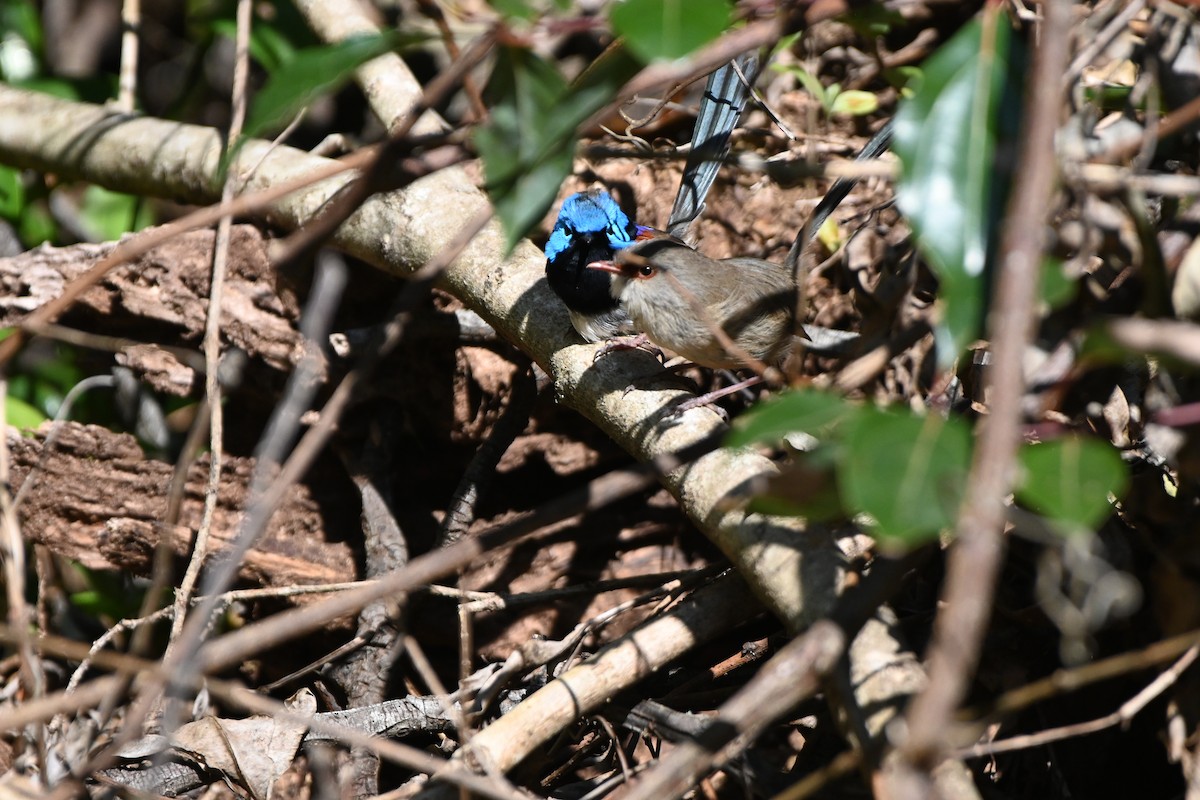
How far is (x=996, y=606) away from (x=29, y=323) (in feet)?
7.05

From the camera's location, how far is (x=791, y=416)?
4.85ft

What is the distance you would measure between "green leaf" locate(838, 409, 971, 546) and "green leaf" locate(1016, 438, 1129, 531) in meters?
0.09

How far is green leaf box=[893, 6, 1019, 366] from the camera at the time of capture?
149 cm

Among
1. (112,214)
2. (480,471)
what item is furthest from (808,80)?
(112,214)

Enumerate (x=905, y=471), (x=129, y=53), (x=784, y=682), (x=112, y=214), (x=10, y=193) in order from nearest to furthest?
(x=905, y=471) → (x=784, y=682) → (x=129, y=53) → (x=10, y=193) → (x=112, y=214)

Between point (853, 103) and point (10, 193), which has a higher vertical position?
point (853, 103)

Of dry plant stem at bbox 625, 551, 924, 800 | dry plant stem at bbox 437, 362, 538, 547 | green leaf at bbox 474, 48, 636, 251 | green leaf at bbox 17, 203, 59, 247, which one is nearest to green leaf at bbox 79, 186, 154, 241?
green leaf at bbox 17, 203, 59, 247

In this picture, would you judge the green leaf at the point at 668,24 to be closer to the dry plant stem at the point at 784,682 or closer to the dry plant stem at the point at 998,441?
the dry plant stem at the point at 998,441

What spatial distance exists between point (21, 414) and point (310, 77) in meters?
3.22

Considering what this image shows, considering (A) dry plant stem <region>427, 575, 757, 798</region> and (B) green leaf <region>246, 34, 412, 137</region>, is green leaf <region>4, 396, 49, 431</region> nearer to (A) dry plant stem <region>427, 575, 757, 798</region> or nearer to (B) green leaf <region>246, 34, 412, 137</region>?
(A) dry plant stem <region>427, 575, 757, 798</region>

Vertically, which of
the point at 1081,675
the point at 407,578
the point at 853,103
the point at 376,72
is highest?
the point at 376,72

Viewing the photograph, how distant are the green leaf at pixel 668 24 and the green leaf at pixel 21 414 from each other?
352 cm

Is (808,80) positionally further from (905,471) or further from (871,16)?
(905,471)

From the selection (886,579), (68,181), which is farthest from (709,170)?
(68,181)
